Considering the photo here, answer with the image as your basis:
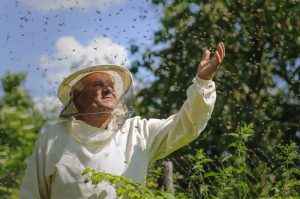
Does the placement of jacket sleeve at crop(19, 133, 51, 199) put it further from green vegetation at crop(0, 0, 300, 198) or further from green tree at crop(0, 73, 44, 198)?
green vegetation at crop(0, 0, 300, 198)

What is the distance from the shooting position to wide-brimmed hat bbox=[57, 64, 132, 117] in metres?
3.40

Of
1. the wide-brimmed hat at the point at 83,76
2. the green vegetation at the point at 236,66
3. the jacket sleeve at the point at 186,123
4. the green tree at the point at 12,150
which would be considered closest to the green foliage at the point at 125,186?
the jacket sleeve at the point at 186,123

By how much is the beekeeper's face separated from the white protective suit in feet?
0.34

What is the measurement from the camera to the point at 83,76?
3.47 meters

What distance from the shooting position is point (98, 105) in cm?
327

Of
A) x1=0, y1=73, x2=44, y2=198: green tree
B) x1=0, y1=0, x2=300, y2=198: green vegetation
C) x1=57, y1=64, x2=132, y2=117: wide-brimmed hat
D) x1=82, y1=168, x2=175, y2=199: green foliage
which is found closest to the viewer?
x1=82, y1=168, x2=175, y2=199: green foliage

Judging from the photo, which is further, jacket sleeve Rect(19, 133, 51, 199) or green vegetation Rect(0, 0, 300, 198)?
green vegetation Rect(0, 0, 300, 198)

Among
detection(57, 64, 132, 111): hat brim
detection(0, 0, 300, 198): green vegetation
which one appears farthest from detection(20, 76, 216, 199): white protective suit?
detection(0, 0, 300, 198): green vegetation

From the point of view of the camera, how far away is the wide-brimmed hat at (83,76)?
3404 millimetres

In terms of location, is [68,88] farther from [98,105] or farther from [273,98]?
[273,98]

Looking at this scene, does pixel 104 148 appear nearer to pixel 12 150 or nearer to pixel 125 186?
pixel 125 186

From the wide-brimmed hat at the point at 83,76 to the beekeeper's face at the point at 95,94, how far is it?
0.03 metres

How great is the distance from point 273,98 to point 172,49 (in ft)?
3.82

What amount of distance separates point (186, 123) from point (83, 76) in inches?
Result: 25.0
